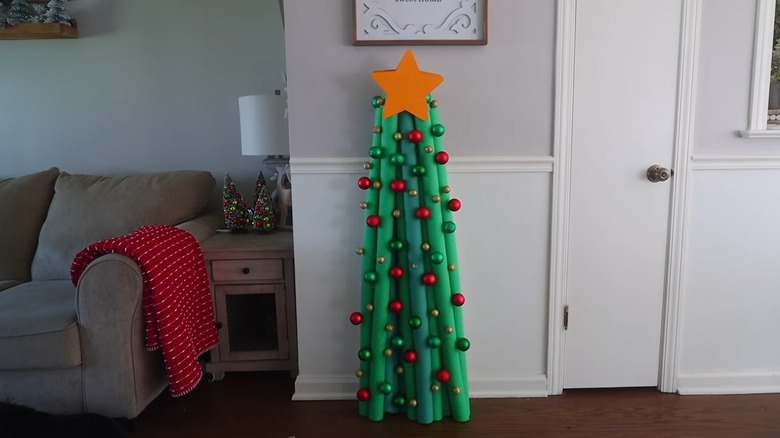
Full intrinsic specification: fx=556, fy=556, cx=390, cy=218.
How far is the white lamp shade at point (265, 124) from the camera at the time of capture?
7.39 ft

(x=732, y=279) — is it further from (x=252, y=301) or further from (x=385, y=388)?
(x=252, y=301)

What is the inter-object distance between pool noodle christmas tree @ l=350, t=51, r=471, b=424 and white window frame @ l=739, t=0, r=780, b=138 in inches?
42.2

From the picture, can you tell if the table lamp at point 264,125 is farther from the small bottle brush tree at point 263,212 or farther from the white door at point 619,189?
the white door at point 619,189

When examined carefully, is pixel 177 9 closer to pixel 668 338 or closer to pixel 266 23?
pixel 266 23

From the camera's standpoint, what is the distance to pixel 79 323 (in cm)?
171

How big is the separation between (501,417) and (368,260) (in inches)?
27.7

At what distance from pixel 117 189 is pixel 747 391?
262 cm

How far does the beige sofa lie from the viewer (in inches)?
66.3

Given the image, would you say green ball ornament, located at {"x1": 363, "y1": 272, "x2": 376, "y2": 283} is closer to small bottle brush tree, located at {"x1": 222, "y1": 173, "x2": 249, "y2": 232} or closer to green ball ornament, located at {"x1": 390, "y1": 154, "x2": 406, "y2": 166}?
green ball ornament, located at {"x1": 390, "y1": 154, "x2": 406, "y2": 166}

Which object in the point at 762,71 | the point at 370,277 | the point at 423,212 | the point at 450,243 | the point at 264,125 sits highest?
the point at 762,71

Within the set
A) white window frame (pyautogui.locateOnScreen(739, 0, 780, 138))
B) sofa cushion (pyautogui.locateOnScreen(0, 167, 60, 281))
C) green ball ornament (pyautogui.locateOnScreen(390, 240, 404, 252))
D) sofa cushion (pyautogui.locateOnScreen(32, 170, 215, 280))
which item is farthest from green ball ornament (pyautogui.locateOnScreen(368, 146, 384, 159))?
sofa cushion (pyautogui.locateOnScreen(0, 167, 60, 281))

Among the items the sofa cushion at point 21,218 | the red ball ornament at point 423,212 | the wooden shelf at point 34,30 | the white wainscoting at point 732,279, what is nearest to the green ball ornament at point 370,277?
the red ball ornament at point 423,212

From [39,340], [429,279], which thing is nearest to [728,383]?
[429,279]

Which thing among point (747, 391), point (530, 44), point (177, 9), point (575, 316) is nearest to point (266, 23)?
point (177, 9)
